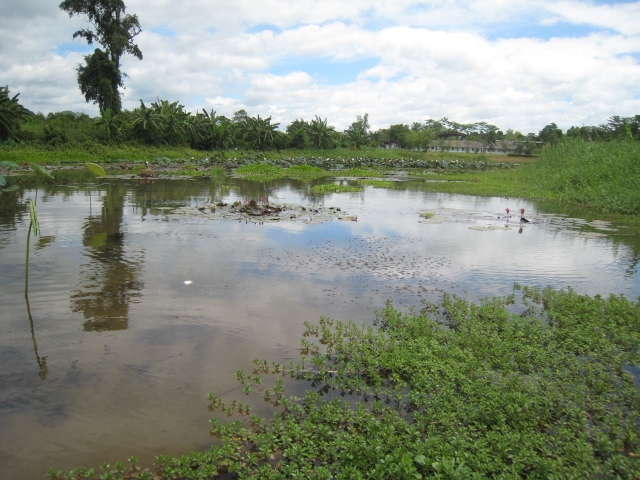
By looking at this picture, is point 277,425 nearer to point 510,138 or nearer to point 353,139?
point 353,139

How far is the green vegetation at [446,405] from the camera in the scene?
3025mm

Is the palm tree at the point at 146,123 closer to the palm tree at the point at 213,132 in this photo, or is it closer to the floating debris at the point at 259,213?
the palm tree at the point at 213,132

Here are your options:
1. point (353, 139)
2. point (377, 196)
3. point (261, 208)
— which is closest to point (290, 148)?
point (353, 139)

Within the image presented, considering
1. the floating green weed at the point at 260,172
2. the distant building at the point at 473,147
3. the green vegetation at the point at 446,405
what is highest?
the distant building at the point at 473,147

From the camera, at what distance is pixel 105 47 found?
4134 centimetres

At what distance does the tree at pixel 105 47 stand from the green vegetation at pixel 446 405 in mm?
43087

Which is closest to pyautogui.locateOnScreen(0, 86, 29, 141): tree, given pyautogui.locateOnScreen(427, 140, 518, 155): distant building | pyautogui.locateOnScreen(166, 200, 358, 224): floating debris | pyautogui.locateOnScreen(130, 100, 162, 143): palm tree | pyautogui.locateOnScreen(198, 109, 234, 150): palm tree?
pyautogui.locateOnScreen(130, 100, 162, 143): palm tree

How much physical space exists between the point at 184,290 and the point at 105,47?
4305 centimetres

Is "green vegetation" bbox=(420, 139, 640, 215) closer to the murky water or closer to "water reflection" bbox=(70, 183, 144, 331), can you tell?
the murky water

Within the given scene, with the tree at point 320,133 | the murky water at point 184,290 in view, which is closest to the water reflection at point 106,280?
the murky water at point 184,290

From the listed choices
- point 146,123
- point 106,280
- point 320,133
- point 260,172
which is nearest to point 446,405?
point 106,280

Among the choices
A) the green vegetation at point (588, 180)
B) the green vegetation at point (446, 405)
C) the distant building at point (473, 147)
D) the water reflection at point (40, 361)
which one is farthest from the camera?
the distant building at point (473, 147)

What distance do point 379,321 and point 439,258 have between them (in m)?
3.52

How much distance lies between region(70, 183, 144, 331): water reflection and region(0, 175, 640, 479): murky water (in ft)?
0.10
